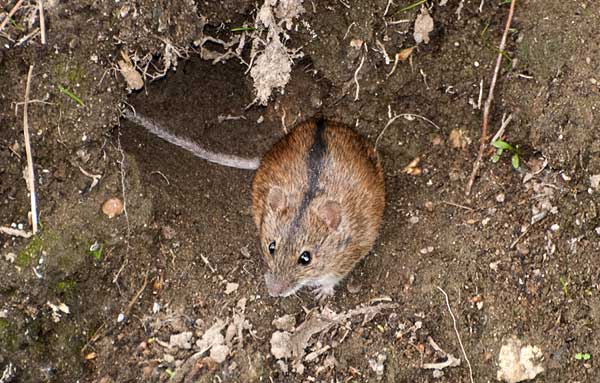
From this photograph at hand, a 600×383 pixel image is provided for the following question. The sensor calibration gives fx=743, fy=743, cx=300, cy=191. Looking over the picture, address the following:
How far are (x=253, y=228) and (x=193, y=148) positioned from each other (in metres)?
0.84

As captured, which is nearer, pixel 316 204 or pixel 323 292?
pixel 316 204

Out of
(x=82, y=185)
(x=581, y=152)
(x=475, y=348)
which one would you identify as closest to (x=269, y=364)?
(x=475, y=348)

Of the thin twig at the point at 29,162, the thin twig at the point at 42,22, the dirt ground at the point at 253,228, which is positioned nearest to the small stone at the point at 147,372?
the dirt ground at the point at 253,228

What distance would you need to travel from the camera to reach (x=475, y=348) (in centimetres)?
552

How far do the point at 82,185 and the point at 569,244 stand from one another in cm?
359

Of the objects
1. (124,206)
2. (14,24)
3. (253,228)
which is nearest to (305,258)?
(253,228)

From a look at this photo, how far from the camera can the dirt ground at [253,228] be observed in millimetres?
5211

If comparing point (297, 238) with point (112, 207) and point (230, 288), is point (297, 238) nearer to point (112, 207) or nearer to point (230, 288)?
point (230, 288)

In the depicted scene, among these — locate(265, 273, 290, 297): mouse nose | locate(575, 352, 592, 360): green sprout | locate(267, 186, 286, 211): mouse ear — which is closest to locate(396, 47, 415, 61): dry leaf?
locate(267, 186, 286, 211): mouse ear

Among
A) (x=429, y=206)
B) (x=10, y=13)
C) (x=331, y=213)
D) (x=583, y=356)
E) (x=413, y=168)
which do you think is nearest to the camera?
(x=10, y=13)

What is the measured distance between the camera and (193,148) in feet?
20.4

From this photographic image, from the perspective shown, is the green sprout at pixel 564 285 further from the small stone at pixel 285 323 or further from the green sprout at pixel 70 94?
the green sprout at pixel 70 94

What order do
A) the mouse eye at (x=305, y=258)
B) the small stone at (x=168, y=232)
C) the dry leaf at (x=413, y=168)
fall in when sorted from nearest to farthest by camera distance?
the mouse eye at (x=305, y=258), the small stone at (x=168, y=232), the dry leaf at (x=413, y=168)

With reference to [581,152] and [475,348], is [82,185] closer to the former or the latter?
[475,348]
